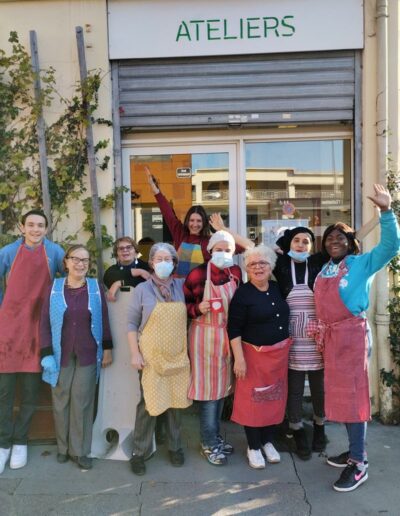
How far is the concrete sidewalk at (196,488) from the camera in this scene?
2934 millimetres

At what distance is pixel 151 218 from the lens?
4.77 meters

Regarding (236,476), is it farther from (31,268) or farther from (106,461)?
(31,268)

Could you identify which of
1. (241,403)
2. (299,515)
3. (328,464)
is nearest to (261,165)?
(241,403)

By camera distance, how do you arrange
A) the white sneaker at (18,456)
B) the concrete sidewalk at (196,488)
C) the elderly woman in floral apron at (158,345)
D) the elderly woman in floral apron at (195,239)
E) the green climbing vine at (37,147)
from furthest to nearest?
the green climbing vine at (37,147), the elderly woman in floral apron at (195,239), the white sneaker at (18,456), the elderly woman in floral apron at (158,345), the concrete sidewalk at (196,488)

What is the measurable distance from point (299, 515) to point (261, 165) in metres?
3.15

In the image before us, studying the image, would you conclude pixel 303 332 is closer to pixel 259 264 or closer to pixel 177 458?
pixel 259 264

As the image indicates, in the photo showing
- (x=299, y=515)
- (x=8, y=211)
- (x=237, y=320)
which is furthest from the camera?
(x=8, y=211)

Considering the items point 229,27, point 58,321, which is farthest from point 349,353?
point 229,27

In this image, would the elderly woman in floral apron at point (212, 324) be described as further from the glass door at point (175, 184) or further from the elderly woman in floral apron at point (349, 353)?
the glass door at point (175, 184)

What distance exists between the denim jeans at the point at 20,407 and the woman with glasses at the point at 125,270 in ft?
2.93

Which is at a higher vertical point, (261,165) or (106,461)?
(261,165)

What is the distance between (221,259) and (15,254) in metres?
1.61

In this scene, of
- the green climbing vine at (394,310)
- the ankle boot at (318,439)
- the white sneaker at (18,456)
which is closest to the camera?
the white sneaker at (18,456)

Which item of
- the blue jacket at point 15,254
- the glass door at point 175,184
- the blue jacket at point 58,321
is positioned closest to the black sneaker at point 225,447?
the blue jacket at point 58,321
